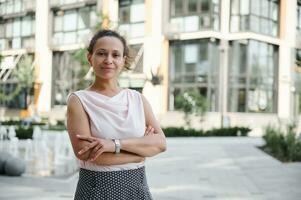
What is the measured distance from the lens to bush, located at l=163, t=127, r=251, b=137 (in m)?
24.2

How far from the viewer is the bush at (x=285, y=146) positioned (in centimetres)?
1329

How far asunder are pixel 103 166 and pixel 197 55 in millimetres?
30863

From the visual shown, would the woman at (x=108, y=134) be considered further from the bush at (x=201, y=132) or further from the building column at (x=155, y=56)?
the building column at (x=155, y=56)

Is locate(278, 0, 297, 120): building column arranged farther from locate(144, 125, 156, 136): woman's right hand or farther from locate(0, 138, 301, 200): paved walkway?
locate(144, 125, 156, 136): woman's right hand

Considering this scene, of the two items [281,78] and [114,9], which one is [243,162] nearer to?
[281,78]

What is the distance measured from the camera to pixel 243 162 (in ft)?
40.9

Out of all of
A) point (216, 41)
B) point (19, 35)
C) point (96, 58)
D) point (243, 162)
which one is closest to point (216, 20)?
point (216, 41)

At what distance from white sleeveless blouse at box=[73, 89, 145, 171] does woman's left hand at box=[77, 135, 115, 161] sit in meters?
0.07

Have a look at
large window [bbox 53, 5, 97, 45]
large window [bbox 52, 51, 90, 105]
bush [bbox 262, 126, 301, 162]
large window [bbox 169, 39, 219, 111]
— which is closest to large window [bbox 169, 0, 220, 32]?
large window [bbox 169, 39, 219, 111]

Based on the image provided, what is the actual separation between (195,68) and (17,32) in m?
17.0

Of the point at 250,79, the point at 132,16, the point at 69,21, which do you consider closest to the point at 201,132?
the point at 250,79

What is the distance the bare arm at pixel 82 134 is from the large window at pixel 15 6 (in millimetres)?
40063

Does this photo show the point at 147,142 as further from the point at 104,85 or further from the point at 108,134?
the point at 104,85

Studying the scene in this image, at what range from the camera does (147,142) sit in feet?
7.21
